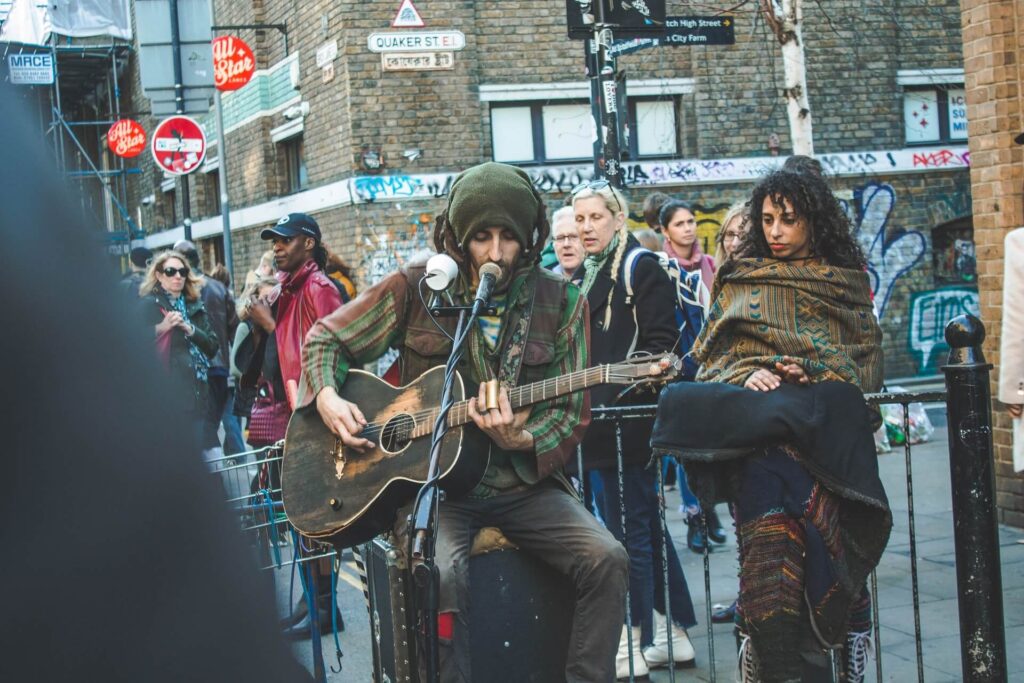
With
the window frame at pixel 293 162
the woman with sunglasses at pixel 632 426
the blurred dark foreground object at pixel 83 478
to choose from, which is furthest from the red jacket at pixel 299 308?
the window frame at pixel 293 162

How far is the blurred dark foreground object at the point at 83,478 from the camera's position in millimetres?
877

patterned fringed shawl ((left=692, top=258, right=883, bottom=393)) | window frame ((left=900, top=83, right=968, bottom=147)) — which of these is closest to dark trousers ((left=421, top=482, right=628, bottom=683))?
patterned fringed shawl ((left=692, top=258, right=883, bottom=393))

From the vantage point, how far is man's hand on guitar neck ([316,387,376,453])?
12.7 ft

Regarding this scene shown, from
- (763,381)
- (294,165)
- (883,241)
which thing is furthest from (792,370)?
(294,165)

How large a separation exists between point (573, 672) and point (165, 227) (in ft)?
77.5

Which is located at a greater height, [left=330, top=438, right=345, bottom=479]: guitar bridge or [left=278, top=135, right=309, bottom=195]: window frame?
[left=278, top=135, right=309, bottom=195]: window frame

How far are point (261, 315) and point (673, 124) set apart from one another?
1140 centimetres

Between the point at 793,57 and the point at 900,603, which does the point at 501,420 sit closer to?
the point at 900,603

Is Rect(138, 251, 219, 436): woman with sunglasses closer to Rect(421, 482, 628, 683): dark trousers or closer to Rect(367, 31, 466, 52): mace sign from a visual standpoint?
Rect(421, 482, 628, 683): dark trousers

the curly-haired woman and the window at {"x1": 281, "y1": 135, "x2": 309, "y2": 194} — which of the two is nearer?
the curly-haired woman

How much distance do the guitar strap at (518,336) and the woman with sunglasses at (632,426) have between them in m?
1.37

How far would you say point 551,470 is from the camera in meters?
3.87

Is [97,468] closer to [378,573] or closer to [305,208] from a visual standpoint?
[378,573]

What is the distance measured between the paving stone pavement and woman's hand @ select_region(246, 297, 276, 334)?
1374 mm
